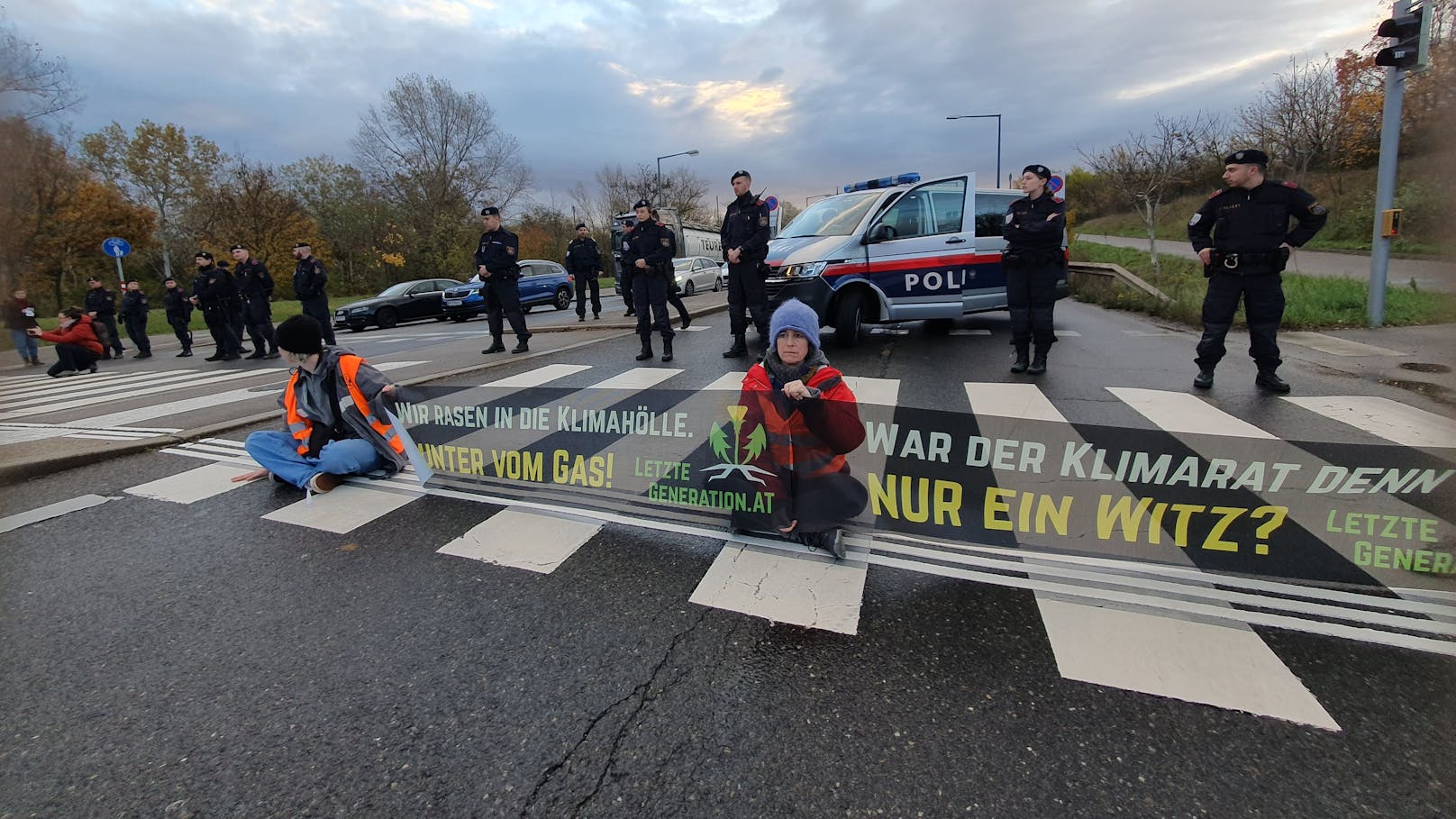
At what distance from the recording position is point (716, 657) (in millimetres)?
Answer: 2373

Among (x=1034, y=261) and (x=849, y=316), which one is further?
(x=849, y=316)

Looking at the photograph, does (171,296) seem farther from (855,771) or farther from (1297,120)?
(1297,120)

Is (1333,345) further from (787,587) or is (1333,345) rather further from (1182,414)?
(787,587)

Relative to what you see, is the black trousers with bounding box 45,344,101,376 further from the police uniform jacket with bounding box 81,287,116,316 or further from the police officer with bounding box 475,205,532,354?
the police officer with bounding box 475,205,532,354

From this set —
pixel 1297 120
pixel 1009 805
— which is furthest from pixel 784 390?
pixel 1297 120

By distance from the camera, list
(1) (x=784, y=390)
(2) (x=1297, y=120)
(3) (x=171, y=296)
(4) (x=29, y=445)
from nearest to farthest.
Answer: (1) (x=784, y=390) → (4) (x=29, y=445) → (2) (x=1297, y=120) → (3) (x=171, y=296)

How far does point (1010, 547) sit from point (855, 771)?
62.1 inches

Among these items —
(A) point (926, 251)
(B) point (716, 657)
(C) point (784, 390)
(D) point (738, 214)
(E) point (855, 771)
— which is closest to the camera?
(E) point (855, 771)

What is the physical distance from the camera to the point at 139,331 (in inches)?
550

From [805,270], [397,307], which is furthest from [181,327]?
[805,270]

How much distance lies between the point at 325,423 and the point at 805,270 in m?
5.25

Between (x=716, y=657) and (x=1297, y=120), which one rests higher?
(x=1297, y=120)

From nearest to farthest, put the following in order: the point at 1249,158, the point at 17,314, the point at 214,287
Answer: the point at 17,314, the point at 1249,158, the point at 214,287

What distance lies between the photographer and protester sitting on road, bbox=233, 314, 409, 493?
164 inches
